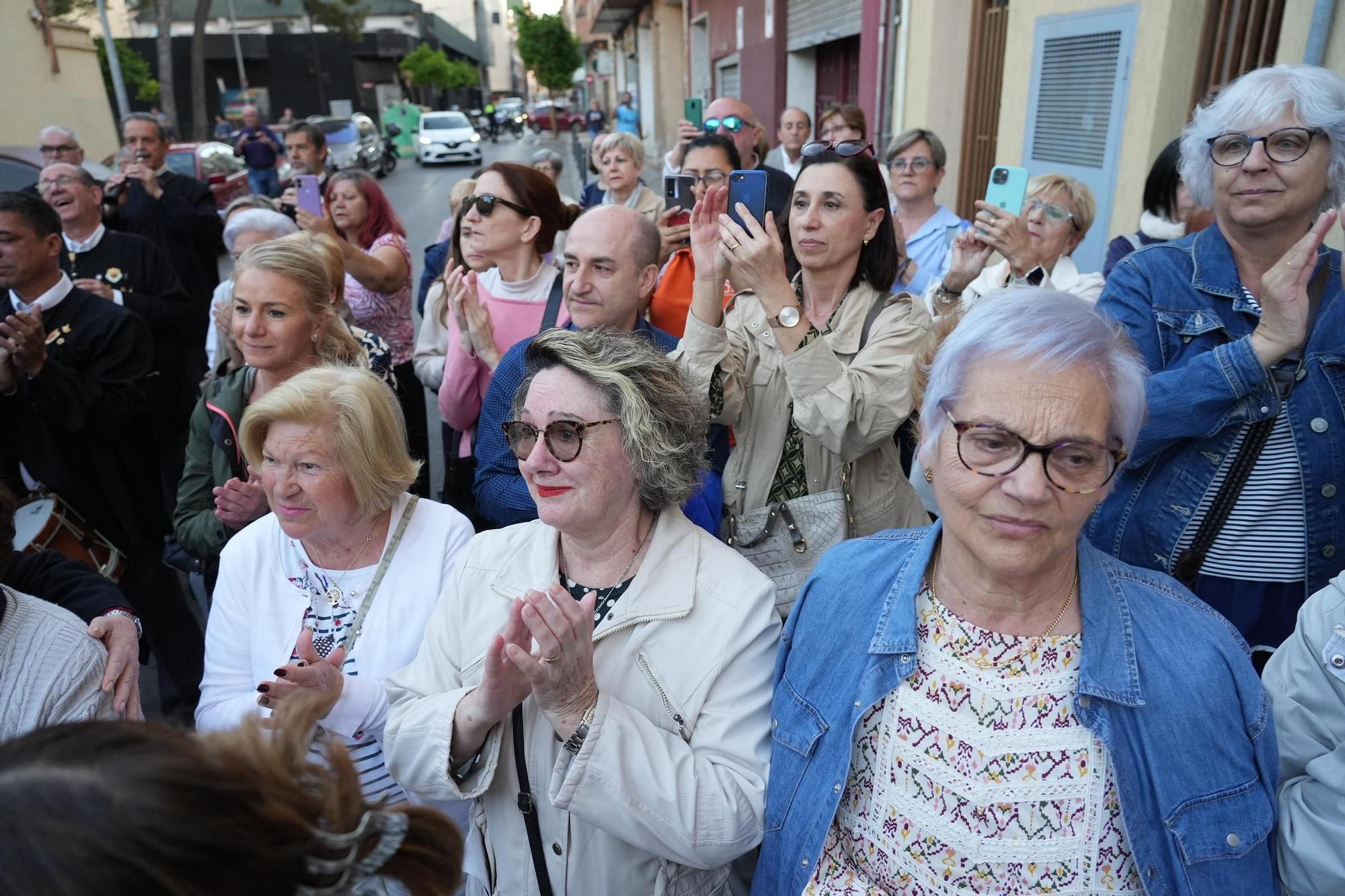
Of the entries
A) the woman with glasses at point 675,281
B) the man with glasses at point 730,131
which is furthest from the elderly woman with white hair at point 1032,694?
the man with glasses at point 730,131

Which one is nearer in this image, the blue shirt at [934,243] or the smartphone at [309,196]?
the blue shirt at [934,243]

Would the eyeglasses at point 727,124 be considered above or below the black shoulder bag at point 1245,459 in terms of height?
above

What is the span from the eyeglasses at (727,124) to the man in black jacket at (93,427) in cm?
391

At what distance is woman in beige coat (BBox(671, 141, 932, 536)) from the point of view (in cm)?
226

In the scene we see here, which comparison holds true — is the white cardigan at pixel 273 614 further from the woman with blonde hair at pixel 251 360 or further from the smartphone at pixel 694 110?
the smartphone at pixel 694 110

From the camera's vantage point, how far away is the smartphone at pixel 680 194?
3721mm

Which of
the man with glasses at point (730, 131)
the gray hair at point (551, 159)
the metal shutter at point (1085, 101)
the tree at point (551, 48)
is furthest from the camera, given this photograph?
the tree at point (551, 48)

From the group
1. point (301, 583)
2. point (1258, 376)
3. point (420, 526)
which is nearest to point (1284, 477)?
point (1258, 376)

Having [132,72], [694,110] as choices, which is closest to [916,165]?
[694,110]

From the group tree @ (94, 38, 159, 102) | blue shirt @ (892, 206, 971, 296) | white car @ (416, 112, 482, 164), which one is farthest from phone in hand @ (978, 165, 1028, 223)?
tree @ (94, 38, 159, 102)

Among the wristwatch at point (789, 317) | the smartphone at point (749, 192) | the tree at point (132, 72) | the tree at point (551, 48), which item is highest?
the tree at point (551, 48)

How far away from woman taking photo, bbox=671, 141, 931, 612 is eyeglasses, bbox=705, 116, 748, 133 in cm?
347

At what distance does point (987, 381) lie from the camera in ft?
4.91

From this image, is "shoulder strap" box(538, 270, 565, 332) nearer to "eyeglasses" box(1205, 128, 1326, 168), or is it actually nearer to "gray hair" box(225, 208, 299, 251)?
"gray hair" box(225, 208, 299, 251)
